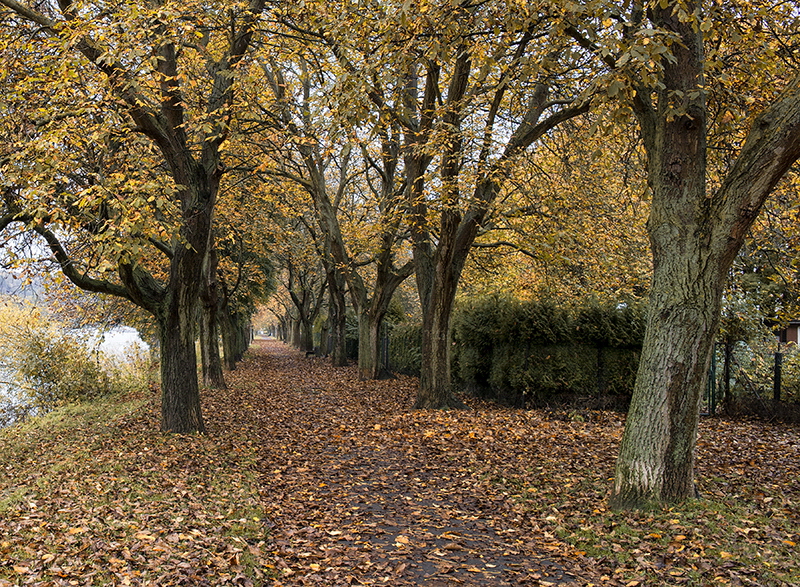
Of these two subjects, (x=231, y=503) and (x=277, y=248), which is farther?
(x=277, y=248)

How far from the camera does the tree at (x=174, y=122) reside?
25.9 feet

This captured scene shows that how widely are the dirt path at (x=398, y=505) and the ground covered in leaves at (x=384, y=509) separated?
3cm

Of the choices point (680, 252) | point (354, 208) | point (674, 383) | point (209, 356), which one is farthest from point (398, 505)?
point (354, 208)

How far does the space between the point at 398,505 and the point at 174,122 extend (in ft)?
23.1

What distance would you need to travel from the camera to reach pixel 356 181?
2334 cm

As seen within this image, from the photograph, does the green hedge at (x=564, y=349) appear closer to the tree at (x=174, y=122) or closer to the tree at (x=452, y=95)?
the tree at (x=452, y=95)

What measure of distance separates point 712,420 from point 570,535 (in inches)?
295

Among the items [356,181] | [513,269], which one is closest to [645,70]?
[513,269]

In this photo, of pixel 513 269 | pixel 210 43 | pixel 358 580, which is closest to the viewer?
pixel 358 580

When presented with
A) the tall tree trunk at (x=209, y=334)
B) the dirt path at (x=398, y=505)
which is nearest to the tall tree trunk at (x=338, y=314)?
the tall tree trunk at (x=209, y=334)

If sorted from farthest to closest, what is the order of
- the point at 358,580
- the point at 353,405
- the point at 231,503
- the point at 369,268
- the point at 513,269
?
the point at 369,268, the point at 513,269, the point at 353,405, the point at 231,503, the point at 358,580

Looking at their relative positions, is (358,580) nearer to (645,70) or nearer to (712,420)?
(645,70)

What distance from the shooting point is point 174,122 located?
31.5 ft

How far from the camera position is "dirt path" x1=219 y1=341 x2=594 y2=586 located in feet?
16.1
